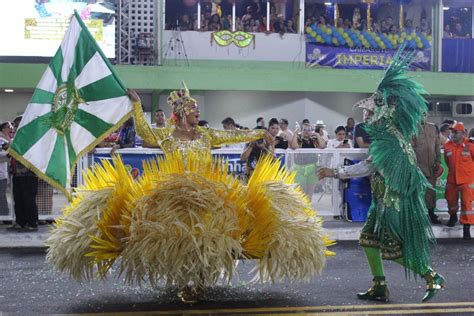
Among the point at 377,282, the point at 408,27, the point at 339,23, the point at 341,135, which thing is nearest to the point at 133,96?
the point at 377,282

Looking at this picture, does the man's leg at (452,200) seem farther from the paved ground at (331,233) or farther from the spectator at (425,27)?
the spectator at (425,27)

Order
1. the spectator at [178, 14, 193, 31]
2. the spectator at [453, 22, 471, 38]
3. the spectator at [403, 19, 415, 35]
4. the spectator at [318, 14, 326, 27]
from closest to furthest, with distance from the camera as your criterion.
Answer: the spectator at [178, 14, 193, 31] < the spectator at [318, 14, 326, 27] < the spectator at [403, 19, 415, 35] < the spectator at [453, 22, 471, 38]

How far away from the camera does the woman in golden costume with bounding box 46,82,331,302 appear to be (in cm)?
550

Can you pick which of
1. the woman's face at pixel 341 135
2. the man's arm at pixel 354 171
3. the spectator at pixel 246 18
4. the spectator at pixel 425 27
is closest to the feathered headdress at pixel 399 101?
the man's arm at pixel 354 171

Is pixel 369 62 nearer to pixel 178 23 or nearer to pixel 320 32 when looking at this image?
pixel 320 32

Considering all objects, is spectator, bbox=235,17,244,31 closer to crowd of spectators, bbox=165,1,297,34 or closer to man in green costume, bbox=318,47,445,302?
crowd of spectators, bbox=165,1,297,34

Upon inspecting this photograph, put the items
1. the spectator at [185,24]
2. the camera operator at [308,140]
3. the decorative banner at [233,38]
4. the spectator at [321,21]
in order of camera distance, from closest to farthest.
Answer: the camera operator at [308,140] < the decorative banner at [233,38] < the spectator at [185,24] < the spectator at [321,21]

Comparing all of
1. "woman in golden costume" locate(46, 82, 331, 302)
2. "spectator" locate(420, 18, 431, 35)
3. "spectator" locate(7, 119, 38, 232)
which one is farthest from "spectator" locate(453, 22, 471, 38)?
"woman in golden costume" locate(46, 82, 331, 302)

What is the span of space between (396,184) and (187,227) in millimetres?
1845

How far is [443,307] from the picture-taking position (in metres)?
6.05

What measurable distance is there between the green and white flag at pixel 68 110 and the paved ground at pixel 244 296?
111 centimetres

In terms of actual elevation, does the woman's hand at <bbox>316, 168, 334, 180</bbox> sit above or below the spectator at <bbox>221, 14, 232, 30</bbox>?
below

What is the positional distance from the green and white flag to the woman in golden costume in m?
1.49

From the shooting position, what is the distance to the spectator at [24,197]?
10484 millimetres
